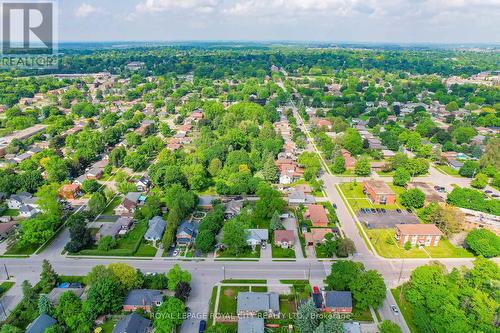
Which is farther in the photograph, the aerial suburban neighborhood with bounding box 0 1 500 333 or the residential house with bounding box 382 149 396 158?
the residential house with bounding box 382 149 396 158

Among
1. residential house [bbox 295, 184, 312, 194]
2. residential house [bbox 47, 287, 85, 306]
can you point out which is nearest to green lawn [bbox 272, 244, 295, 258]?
residential house [bbox 295, 184, 312, 194]

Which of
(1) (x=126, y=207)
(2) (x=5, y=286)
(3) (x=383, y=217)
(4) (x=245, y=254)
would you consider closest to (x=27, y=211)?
(1) (x=126, y=207)

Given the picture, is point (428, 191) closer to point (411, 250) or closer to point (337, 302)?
point (411, 250)

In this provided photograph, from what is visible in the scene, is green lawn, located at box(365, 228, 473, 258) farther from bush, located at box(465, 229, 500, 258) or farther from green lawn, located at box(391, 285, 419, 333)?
green lawn, located at box(391, 285, 419, 333)

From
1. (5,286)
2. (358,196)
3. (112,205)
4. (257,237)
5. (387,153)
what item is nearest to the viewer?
(5,286)

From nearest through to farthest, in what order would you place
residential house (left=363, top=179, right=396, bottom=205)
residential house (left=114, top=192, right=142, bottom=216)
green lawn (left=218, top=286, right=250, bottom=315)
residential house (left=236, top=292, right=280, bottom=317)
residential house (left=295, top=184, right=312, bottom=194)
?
residential house (left=236, top=292, right=280, bottom=317) → green lawn (left=218, top=286, right=250, bottom=315) → residential house (left=114, top=192, right=142, bottom=216) → residential house (left=363, top=179, right=396, bottom=205) → residential house (left=295, top=184, right=312, bottom=194)

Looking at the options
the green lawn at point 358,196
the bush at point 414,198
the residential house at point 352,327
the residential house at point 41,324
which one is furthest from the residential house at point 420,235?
the residential house at point 41,324

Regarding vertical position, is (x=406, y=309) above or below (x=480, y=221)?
below

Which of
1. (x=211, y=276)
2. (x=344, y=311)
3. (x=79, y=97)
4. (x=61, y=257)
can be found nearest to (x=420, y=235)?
(x=344, y=311)
